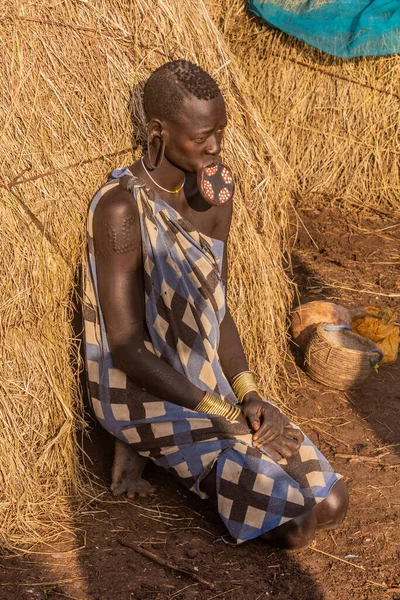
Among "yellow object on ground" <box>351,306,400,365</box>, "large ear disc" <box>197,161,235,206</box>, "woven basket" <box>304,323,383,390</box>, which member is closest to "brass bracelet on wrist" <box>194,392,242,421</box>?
"large ear disc" <box>197,161,235,206</box>

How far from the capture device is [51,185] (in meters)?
3.32

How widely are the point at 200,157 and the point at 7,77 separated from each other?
0.77 m

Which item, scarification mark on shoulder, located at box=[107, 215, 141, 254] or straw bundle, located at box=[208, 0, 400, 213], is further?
straw bundle, located at box=[208, 0, 400, 213]

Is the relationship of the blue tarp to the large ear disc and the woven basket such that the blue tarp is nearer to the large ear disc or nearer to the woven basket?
the woven basket

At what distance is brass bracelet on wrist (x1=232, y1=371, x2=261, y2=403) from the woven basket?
0.88m

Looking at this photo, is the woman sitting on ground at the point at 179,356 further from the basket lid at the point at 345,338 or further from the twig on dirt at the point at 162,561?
the basket lid at the point at 345,338

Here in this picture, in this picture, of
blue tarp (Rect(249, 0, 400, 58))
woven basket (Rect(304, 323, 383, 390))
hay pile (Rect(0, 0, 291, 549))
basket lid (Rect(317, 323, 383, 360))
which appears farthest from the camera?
blue tarp (Rect(249, 0, 400, 58))

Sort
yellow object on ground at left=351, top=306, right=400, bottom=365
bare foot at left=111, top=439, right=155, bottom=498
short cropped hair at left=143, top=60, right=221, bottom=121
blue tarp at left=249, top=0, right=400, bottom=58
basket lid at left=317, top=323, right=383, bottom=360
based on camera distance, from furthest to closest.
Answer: blue tarp at left=249, top=0, right=400, bottom=58 → yellow object on ground at left=351, top=306, right=400, bottom=365 → basket lid at left=317, top=323, right=383, bottom=360 → bare foot at left=111, top=439, right=155, bottom=498 → short cropped hair at left=143, top=60, right=221, bottom=121

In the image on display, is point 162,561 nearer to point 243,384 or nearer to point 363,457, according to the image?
point 243,384

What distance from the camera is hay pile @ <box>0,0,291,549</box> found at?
3197 millimetres

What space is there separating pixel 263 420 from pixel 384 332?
148 centimetres

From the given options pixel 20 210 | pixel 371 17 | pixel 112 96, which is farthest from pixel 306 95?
pixel 20 210

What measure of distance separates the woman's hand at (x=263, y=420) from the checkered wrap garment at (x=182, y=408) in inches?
1.5

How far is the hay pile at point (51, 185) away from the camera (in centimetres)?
320
